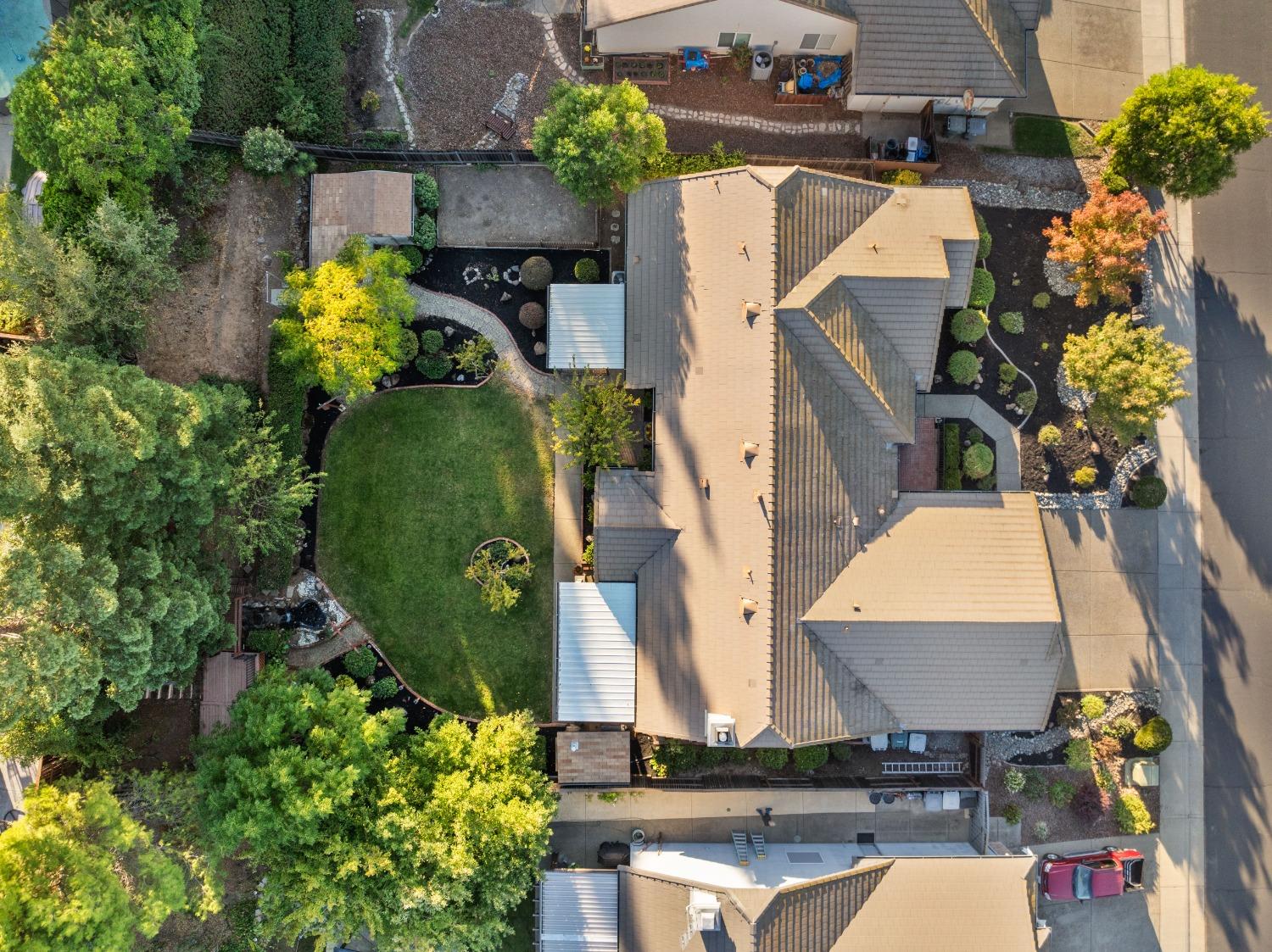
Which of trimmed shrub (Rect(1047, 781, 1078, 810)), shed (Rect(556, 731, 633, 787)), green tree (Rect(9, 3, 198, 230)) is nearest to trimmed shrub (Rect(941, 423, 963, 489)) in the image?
trimmed shrub (Rect(1047, 781, 1078, 810))

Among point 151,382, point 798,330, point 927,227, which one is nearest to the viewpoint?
point 151,382

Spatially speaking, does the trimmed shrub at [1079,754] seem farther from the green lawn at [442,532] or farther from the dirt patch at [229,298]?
the dirt patch at [229,298]

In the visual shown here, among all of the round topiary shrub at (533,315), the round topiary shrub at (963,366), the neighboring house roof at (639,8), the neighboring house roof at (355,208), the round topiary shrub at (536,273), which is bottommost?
the round topiary shrub at (963,366)

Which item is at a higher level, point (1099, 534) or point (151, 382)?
point (151, 382)

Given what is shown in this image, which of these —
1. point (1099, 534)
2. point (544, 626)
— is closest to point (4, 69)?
point (544, 626)

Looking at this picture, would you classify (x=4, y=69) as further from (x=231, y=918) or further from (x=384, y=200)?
(x=231, y=918)

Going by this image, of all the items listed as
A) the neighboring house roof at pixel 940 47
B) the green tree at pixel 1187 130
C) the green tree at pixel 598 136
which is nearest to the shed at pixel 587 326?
the green tree at pixel 598 136
